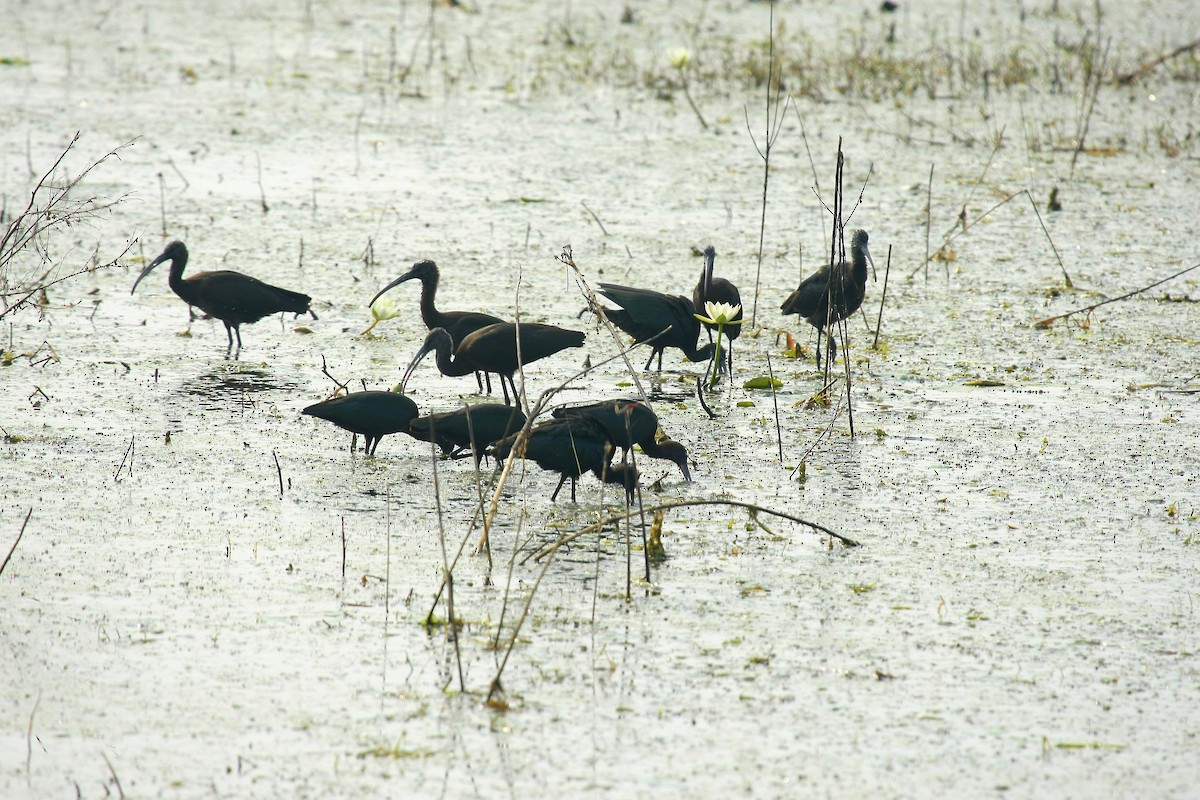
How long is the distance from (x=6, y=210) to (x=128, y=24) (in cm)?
576

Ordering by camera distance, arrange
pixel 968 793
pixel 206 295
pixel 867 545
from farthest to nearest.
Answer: pixel 206 295
pixel 867 545
pixel 968 793

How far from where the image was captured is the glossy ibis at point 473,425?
518 centimetres

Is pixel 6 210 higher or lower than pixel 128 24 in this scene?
lower

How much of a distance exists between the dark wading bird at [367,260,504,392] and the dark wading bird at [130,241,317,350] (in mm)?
426

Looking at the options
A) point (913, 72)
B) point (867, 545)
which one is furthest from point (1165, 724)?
point (913, 72)

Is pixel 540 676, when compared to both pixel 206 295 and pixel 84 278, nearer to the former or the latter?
pixel 206 295

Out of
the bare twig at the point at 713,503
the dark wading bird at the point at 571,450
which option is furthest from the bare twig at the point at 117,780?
the dark wading bird at the point at 571,450

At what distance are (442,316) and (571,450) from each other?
70.9 inches

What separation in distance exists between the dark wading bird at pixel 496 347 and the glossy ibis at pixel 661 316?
1.48 ft

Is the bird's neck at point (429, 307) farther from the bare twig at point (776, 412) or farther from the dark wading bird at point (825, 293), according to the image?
the dark wading bird at point (825, 293)

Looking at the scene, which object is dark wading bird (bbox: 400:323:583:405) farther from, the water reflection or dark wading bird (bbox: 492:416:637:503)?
dark wading bird (bbox: 492:416:637:503)

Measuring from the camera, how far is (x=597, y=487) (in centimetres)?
520

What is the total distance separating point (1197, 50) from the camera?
43.5 feet

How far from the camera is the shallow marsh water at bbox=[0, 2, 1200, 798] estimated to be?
11.1 feet
